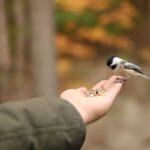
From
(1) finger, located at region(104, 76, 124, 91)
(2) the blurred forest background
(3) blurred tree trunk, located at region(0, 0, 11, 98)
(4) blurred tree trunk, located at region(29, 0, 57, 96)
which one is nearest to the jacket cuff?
(1) finger, located at region(104, 76, 124, 91)

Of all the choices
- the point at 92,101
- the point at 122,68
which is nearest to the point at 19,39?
the point at 122,68

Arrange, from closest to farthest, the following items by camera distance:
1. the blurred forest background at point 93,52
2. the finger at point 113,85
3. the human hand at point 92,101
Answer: the human hand at point 92,101 → the finger at point 113,85 → the blurred forest background at point 93,52

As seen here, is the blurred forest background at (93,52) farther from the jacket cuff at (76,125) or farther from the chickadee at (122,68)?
the jacket cuff at (76,125)

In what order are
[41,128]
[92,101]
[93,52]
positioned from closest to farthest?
[41,128] < [92,101] < [93,52]

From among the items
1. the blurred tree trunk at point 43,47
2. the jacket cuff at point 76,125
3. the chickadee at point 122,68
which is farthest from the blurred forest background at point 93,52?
the jacket cuff at point 76,125

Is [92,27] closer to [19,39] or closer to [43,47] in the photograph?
[19,39]

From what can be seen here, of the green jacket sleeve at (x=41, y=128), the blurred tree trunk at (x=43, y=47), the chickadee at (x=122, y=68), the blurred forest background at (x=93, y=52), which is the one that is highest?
the green jacket sleeve at (x=41, y=128)

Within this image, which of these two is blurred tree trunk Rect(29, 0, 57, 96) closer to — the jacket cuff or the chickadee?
the chickadee
